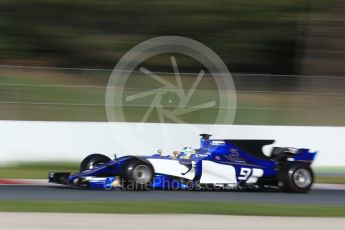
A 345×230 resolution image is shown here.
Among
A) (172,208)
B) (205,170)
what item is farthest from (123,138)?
(172,208)

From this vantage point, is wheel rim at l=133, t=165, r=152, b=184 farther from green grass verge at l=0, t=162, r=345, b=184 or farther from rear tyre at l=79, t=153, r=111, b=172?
green grass verge at l=0, t=162, r=345, b=184

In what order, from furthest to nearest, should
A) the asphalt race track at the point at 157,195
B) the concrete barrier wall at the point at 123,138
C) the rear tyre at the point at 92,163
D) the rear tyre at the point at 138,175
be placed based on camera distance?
the concrete barrier wall at the point at 123,138 → the rear tyre at the point at 92,163 → the rear tyre at the point at 138,175 → the asphalt race track at the point at 157,195

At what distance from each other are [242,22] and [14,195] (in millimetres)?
15059

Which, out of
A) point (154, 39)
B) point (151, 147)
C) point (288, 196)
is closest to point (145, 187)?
point (288, 196)

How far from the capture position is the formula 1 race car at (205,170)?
34.1 feet

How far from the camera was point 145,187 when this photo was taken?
10.4 metres

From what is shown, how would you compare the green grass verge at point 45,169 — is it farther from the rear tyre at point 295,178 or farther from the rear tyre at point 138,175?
the rear tyre at point 138,175

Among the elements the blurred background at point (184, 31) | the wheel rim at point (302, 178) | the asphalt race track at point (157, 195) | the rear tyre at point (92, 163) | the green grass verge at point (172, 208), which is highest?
the blurred background at point (184, 31)

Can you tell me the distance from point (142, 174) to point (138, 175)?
2.5 inches

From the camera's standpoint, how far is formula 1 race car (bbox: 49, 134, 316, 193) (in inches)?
409

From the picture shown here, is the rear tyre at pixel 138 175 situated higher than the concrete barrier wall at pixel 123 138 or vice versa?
the concrete barrier wall at pixel 123 138

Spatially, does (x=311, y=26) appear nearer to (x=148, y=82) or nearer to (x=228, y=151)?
(x=148, y=82)

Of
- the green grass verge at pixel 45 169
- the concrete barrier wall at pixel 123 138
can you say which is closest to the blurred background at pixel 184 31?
the concrete barrier wall at pixel 123 138

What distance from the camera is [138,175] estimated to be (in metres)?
10.3
